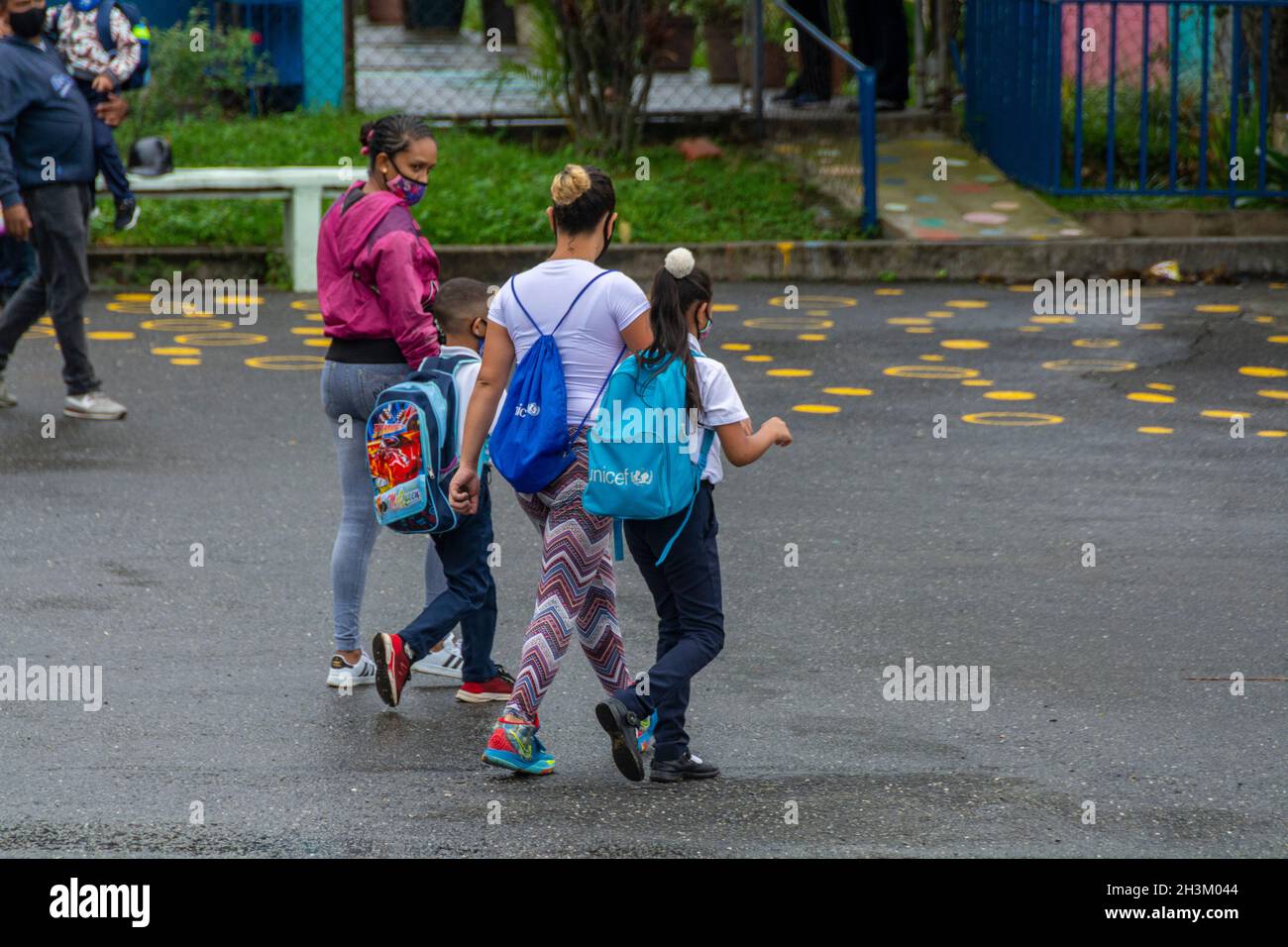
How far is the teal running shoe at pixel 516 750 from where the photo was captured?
4.65m

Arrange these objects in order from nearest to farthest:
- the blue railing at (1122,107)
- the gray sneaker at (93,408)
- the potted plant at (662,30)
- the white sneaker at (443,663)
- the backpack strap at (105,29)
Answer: the white sneaker at (443,663) → the gray sneaker at (93,408) → the backpack strap at (105,29) → the blue railing at (1122,107) → the potted plant at (662,30)

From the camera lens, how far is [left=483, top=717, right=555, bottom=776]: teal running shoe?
4648mm

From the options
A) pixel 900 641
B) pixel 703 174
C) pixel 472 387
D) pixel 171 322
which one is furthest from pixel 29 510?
pixel 703 174

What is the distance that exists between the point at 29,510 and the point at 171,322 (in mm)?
4088

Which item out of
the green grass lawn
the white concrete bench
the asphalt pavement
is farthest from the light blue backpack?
the green grass lawn

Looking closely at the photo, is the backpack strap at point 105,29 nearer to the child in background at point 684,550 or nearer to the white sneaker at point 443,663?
the white sneaker at point 443,663

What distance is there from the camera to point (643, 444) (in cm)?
449

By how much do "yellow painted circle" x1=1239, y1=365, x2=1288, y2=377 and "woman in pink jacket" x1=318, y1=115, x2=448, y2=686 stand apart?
5.80 meters

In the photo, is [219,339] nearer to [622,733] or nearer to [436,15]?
[622,733]

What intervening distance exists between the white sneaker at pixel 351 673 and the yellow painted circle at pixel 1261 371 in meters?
5.94

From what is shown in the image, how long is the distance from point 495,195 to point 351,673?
8487 mm

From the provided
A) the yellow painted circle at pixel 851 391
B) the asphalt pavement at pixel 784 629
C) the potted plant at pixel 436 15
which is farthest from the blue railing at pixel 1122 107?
the potted plant at pixel 436 15

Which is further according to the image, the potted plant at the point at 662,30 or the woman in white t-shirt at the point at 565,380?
the potted plant at the point at 662,30

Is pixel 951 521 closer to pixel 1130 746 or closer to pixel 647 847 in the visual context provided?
pixel 1130 746
